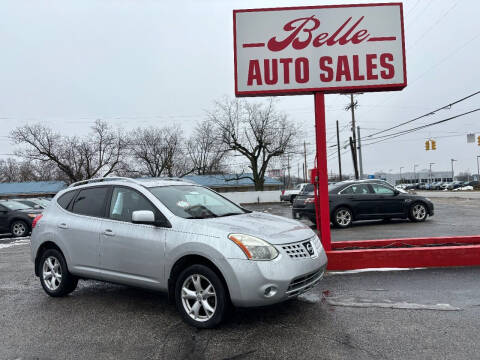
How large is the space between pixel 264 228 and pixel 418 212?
11.0 m

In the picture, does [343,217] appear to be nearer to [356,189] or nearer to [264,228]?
[356,189]

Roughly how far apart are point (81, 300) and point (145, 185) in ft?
6.32

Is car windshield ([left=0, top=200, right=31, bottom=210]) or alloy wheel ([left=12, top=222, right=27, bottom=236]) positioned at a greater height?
car windshield ([left=0, top=200, right=31, bottom=210])

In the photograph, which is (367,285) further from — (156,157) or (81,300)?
(156,157)

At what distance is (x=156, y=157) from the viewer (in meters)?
56.3

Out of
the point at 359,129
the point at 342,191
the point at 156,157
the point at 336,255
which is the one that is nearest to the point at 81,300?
the point at 336,255

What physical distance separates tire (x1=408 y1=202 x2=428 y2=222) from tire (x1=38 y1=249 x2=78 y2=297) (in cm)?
1153

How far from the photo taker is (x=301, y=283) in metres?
3.86

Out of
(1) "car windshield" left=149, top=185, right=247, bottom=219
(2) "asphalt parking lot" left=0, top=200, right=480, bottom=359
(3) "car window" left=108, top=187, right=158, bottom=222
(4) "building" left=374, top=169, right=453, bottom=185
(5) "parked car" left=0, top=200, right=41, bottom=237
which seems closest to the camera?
(2) "asphalt parking lot" left=0, top=200, right=480, bottom=359

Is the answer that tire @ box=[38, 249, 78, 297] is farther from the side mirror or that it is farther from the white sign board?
the white sign board

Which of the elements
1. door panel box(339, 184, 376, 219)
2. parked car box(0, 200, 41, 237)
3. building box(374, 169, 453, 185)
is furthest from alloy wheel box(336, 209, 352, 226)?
building box(374, 169, 453, 185)

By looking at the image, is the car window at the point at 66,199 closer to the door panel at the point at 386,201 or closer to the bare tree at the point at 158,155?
the door panel at the point at 386,201

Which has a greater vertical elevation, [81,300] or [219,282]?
[219,282]

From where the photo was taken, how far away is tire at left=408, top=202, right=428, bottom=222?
43.3 ft
